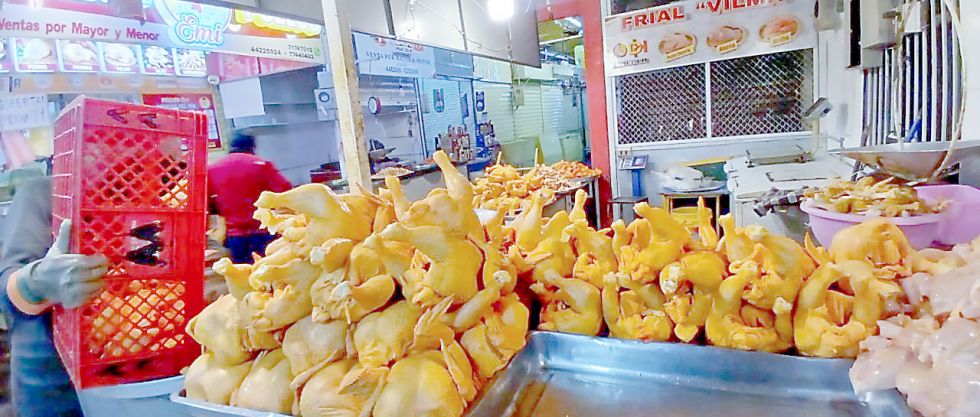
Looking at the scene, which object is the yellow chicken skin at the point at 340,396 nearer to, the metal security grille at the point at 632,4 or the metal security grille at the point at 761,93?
the metal security grille at the point at 761,93

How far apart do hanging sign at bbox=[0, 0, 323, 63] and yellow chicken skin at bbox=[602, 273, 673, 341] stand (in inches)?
122

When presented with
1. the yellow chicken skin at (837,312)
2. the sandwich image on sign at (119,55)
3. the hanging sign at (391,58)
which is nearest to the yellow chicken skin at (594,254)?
the yellow chicken skin at (837,312)

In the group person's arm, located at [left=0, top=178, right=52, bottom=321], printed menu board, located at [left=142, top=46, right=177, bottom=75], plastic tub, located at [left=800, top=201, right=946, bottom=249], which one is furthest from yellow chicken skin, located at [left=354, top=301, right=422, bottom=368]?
printed menu board, located at [left=142, top=46, right=177, bottom=75]

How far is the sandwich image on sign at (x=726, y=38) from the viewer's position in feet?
17.6

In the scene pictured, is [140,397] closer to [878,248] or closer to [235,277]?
[235,277]

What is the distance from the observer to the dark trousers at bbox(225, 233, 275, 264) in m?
3.39

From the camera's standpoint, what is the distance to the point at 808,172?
3811 mm

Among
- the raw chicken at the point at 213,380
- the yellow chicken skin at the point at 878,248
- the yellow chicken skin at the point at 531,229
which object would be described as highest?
the yellow chicken skin at the point at 531,229

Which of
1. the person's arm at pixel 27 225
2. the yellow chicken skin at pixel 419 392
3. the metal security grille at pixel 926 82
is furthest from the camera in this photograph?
the metal security grille at pixel 926 82

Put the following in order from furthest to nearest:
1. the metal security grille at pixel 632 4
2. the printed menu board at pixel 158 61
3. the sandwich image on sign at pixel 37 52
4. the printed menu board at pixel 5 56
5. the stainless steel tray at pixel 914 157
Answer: the metal security grille at pixel 632 4 < the printed menu board at pixel 158 61 < the sandwich image on sign at pixel 37 52 < the printed menu board at pixel 5 56 < the stainless steel tray at pixel 914 157

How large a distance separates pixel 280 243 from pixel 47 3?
3.50 meters

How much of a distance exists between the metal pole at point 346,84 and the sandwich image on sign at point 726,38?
4.48m

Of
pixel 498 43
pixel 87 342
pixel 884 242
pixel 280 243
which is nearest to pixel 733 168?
pixel 498 43

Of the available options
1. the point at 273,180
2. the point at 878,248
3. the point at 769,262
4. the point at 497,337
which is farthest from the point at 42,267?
the point at 273,180
